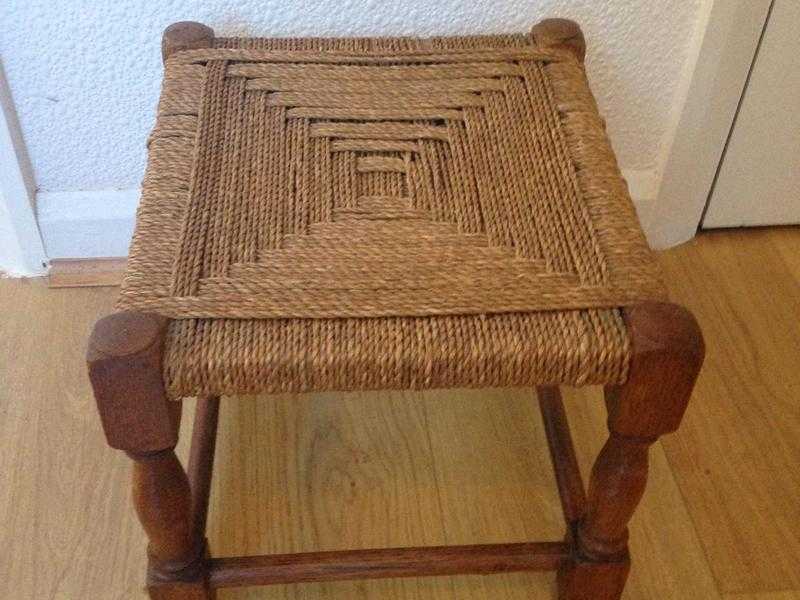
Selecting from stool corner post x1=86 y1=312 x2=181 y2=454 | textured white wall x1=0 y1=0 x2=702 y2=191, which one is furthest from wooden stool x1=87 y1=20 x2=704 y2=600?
textured white wall x1=0 y1=0 x2=702 y2=191

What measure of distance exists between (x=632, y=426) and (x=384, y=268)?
20cm

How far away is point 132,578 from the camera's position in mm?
818

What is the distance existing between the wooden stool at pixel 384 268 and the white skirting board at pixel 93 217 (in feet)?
0.92

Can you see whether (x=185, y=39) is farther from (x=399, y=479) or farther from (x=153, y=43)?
(x=399, y=479)

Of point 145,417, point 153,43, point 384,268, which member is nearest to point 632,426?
point 384,268

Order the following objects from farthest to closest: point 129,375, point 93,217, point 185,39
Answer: point 93,217
point 185,39
point 129,375

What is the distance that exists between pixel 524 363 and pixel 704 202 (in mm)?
614

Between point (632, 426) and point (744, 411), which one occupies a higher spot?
point (632, 426)

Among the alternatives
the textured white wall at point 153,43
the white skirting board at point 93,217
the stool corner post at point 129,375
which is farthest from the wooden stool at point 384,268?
the white skirting board at point 93,217

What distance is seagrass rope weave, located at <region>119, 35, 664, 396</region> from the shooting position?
1.90 feet

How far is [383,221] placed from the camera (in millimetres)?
655

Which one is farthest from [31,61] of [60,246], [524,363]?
[524,363]

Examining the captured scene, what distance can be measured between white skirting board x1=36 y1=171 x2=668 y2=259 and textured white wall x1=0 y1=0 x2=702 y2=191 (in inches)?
1.4

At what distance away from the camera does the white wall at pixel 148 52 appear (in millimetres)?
884
